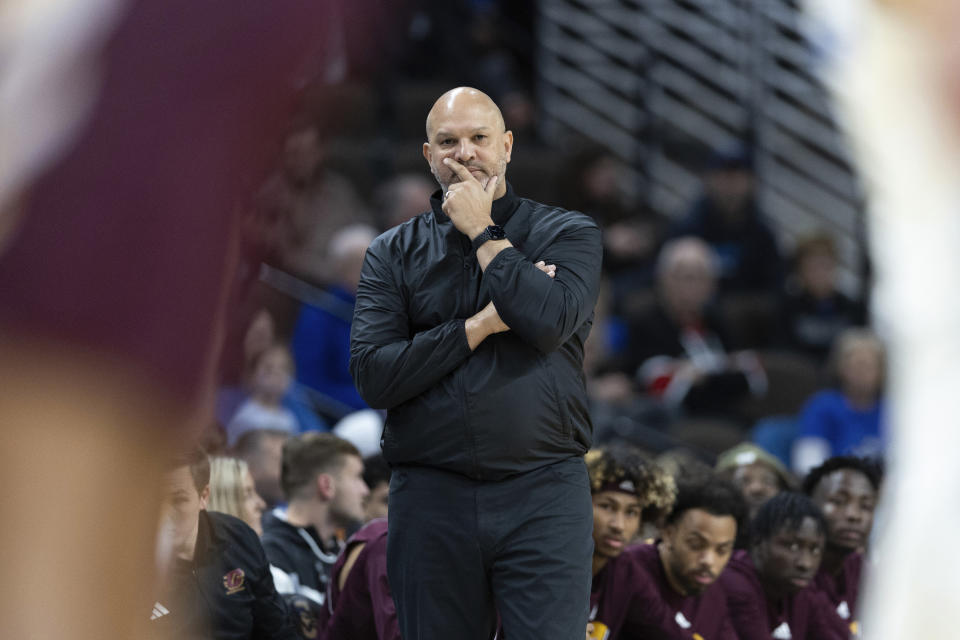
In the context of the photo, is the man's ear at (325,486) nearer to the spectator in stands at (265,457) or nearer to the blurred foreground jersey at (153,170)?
the spectator in stands at (265,457)

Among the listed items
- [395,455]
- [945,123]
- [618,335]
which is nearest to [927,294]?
[945,123]

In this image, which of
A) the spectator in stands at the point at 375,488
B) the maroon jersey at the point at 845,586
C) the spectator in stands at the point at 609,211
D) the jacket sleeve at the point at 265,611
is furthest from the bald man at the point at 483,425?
the spectator in stands at the point at 609,211

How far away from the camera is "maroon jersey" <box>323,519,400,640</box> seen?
4035 mm

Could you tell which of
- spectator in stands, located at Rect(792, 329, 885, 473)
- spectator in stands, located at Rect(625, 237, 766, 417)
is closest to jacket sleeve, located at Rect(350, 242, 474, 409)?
spectator in stands, located at Rect(792, 329, 885, 473)

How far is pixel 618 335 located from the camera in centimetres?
911

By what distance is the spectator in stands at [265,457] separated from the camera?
5379 millimetres

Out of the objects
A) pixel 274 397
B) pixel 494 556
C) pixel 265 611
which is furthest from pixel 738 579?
pixel 494 556

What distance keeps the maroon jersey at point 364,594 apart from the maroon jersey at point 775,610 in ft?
5.03

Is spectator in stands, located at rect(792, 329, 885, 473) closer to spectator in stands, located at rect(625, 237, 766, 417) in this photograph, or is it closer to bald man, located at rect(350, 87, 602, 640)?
spectator in stands, located at rect(625, 237, 766, 417)

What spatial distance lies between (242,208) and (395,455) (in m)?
2.28

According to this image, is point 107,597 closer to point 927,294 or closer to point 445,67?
point 927,294

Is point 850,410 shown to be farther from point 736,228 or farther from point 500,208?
point 500,208

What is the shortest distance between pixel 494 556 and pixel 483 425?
0.28m

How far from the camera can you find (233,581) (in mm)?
3943
